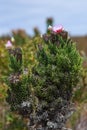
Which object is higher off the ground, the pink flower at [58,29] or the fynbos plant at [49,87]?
the pink flower at [58,29]

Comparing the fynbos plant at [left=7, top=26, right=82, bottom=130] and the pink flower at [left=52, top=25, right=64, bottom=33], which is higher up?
the pink flower at [left=52, top=25, right=64, bottom=33]

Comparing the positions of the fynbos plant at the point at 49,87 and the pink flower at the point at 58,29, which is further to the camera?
the pink flower at the point at 58,29

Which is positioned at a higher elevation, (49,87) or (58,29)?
(58,29)

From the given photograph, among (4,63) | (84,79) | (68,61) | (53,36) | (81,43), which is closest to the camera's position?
(68,61)

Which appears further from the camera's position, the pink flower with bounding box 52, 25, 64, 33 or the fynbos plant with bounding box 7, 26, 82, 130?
the pink flower with bounding box 52, 25, 64, 33

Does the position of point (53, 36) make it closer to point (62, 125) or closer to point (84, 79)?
point (62, 125)

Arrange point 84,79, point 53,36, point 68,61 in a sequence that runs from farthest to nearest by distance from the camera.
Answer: point 84,79 < point 53,36 < point 68,61

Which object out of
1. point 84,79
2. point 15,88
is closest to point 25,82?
point 15,88

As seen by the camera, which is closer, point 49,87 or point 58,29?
point 49,87
